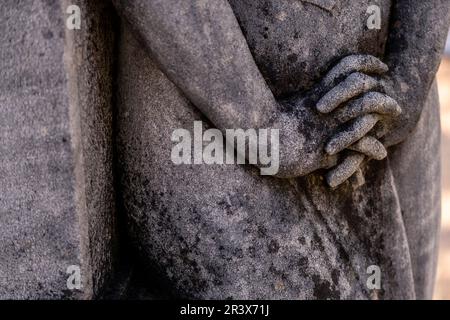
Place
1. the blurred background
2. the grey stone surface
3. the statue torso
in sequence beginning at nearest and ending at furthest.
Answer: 1. the grey stone surface
2. the statue torso
3. the blurred background

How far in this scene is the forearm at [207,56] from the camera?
1138 mm

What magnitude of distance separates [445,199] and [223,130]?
1981mm

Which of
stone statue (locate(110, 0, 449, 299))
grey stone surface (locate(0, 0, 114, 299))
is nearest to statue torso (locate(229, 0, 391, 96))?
stone statue (locate(110, 0, 449, 299))

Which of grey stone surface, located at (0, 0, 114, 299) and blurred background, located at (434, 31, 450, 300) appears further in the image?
blurred background, located at (434, 31, 450, 300)

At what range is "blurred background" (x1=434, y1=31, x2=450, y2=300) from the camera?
2.68 metres

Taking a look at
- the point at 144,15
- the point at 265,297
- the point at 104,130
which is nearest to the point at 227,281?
the point at 265,297

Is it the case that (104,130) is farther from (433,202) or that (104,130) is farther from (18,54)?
(433,202)

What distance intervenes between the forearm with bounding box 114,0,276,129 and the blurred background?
5.32ft

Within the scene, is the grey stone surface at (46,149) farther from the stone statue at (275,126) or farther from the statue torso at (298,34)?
the statue torso at (298,34)

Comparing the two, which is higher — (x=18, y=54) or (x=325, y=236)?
(x=18, y=54)

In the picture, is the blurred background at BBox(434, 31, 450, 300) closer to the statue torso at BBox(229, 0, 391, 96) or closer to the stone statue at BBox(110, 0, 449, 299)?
the stone statue at BBox(110, 0, 449, 299)

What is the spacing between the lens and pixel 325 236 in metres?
1.33

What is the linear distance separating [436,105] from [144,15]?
2.24 feet

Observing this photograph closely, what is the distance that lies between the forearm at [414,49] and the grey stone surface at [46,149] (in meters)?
0.52
